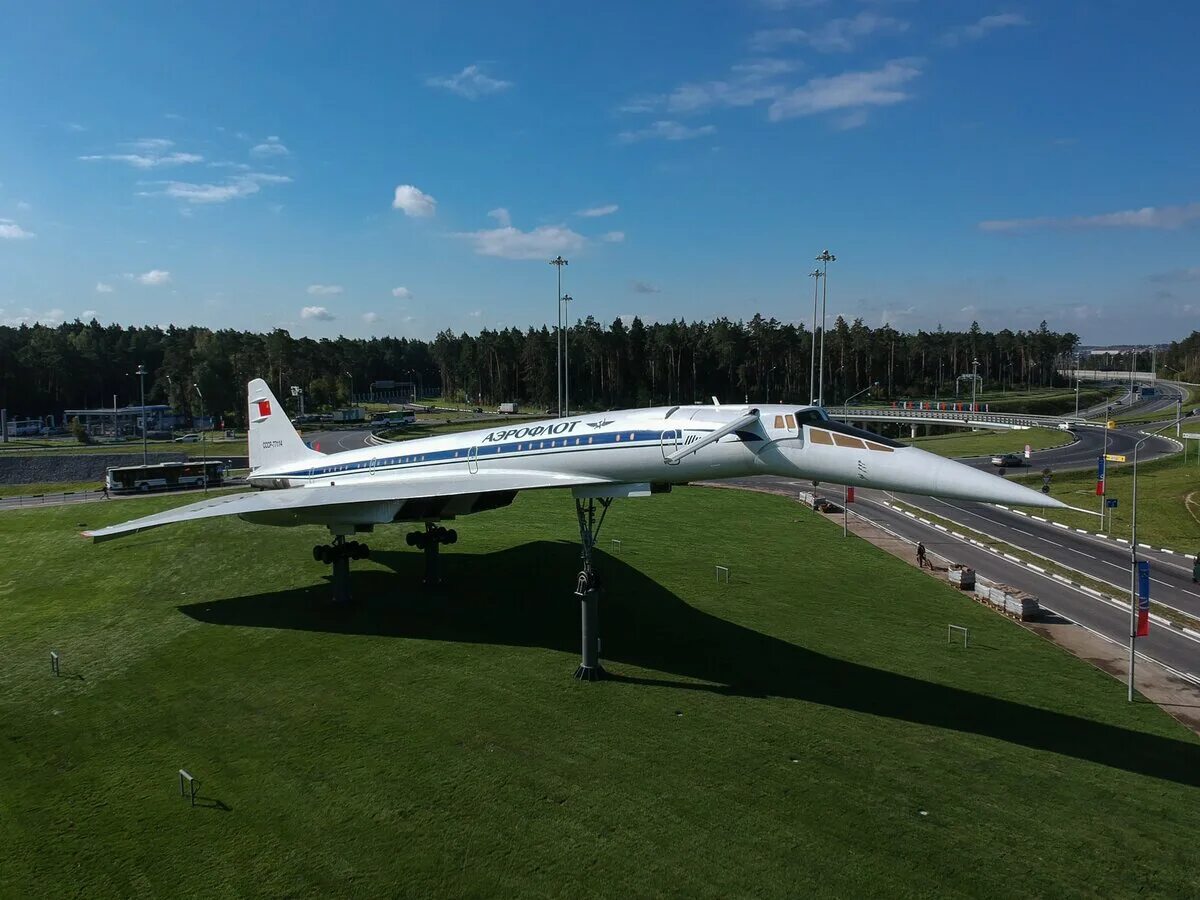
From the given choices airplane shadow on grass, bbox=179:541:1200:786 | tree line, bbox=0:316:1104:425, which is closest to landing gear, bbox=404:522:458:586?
airplane shadow on grass, bbox=179:541:1200:786

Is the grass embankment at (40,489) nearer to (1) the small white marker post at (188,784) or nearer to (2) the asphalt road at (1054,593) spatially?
(1) the small white marker post at (188,784)

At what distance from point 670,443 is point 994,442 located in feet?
273

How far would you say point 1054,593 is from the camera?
109 ft

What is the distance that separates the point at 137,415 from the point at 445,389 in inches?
3256

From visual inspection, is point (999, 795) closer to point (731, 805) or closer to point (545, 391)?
point (731, 805)

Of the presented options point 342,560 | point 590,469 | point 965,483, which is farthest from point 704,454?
point 342,560

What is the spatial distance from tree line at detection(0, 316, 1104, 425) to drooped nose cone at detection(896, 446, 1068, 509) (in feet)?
360

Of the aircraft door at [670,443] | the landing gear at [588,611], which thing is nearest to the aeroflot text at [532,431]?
the landing gear at [588,611]

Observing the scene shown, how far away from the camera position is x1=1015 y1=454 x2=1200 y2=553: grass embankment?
46438 mm

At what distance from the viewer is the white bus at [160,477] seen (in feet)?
198

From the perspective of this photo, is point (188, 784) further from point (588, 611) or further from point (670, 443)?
point (670, 443)

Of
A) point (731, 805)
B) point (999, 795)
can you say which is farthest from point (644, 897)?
point (999, 795)

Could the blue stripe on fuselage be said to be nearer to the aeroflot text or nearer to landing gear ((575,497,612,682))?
the aeroflot text

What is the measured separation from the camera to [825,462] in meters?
18.1
